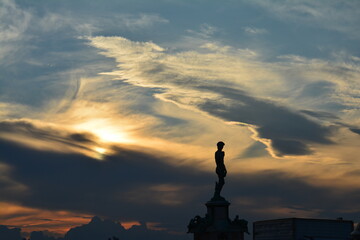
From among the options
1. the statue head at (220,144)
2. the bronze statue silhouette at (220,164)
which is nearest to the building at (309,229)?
the bronze statue silhouette at (220,164)

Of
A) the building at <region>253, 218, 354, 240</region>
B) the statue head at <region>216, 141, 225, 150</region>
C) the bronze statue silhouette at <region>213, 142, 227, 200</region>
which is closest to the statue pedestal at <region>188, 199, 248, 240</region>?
the bronze statue silhouette at <region>213, 142, 227, 200</region>

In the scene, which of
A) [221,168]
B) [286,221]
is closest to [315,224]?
[286,221]

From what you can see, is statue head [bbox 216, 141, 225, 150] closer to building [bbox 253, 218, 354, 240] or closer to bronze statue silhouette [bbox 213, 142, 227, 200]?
bronze statue silhouette [bbox 213, 142, 227, 200]

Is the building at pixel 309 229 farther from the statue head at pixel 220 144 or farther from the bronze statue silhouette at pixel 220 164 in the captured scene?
the statue head at pixel 220 144

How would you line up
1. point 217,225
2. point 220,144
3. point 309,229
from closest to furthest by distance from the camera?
point 217,225
point 220,144
point 309,229

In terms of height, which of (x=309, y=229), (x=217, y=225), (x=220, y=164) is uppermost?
(x=220, y=164)

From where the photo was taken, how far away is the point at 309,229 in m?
63.4

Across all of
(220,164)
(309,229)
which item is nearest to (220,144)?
(220,164)

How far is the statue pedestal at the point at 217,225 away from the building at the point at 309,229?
21.4m

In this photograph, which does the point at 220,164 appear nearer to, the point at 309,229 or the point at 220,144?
the point at 220,144

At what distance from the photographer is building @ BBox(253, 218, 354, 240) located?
62875 mm

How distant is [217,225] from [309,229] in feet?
80.9

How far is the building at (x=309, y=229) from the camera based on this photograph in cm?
6288

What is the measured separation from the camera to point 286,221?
64.3 meters
